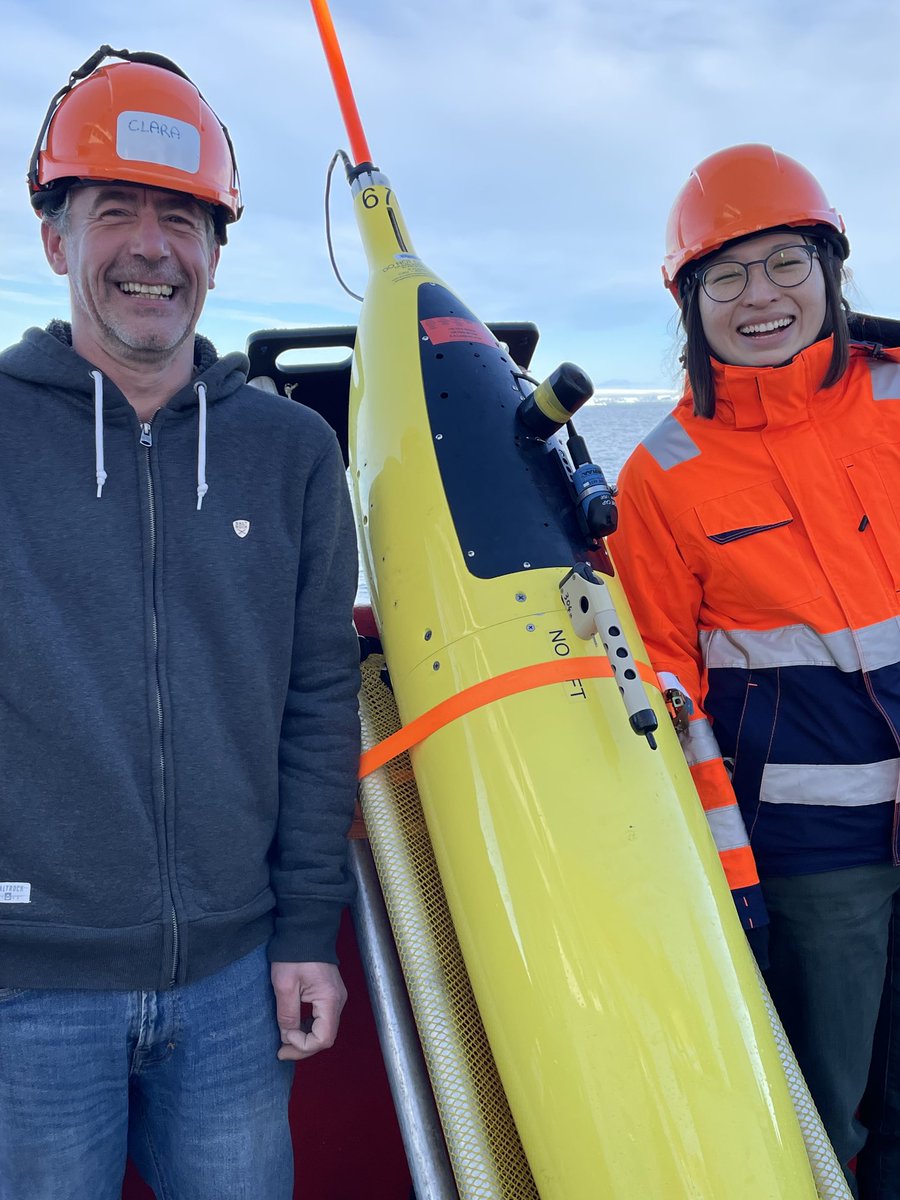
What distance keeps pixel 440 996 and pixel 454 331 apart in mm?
1215

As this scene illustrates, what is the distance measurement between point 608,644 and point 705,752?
0.36 meters

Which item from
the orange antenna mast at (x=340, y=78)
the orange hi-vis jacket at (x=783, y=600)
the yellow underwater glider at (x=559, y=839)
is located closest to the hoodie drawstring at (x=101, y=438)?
the yellow underwater glider at (x=559, y=839)

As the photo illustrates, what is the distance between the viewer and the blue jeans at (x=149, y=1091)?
1080 millimetres

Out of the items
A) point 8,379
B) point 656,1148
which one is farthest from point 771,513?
point 8,379

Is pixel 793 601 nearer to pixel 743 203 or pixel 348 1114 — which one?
pixel 743 203

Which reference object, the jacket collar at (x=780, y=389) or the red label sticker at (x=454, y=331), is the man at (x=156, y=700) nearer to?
the red label sticker at (x=454, y=331)

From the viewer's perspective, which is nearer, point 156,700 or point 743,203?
point 156,700

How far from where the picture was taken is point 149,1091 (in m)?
1.21

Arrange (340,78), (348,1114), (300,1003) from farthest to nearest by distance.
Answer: (340,78), (348,1114), (300,1003)

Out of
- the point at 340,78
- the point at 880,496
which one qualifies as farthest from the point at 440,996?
the point at 340,78

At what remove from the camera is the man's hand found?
4.07ft

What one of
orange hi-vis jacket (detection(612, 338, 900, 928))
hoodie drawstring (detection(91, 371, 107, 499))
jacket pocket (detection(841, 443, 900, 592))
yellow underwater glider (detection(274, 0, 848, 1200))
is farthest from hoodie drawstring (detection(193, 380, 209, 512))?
jacket pocket (detection(841, 443, 900, 592))

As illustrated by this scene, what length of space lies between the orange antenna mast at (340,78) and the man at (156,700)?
1.12 meters

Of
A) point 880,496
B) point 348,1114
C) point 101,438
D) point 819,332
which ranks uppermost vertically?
point 819,332
